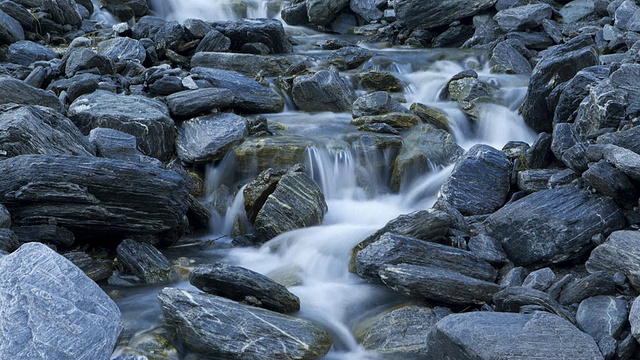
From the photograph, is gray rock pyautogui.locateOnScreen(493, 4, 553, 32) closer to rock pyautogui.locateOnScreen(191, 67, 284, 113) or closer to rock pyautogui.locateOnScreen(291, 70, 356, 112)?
rock pyautogui.locateOnScreen(291, 70, 356, 112)

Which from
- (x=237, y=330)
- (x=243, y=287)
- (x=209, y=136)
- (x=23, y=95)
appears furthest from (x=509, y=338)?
(x=23, y=95)

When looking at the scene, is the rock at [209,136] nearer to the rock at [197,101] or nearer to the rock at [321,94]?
the rock at [197,101]

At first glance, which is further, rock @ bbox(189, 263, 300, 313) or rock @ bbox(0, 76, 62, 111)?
rock @ bbox(0, 76, 62, 111)

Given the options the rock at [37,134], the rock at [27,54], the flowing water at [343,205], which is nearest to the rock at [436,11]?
the flowing water at [343,205]

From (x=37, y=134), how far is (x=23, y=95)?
283 cm

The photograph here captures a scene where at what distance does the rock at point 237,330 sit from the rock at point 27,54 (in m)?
11.3

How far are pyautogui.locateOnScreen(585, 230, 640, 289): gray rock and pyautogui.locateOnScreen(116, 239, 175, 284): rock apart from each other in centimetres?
512

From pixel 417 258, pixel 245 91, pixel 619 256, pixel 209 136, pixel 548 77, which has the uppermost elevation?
pixel 548 77

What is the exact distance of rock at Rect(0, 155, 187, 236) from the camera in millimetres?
8766

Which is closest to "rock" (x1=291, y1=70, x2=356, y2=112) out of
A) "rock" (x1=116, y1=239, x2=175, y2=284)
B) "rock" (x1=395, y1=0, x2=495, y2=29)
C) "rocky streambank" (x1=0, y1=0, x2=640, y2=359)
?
"rocky streambank" (x1=0, y1=0, x2=640, y2=359)

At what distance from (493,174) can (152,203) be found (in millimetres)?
4990

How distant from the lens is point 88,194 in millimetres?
8938

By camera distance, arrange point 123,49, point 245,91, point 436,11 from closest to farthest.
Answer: point 245,91 → point 123,49 → point 436,11

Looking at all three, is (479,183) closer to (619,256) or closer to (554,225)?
(554,225)
